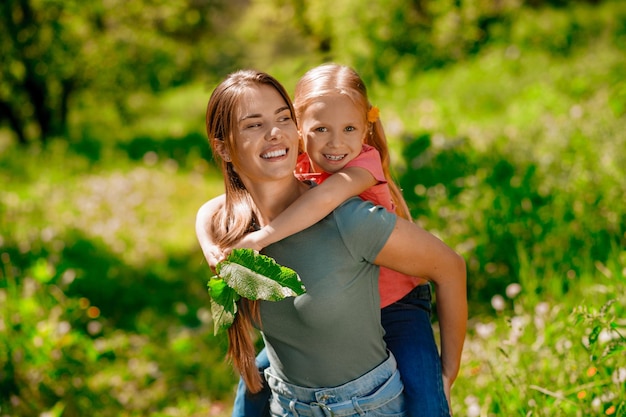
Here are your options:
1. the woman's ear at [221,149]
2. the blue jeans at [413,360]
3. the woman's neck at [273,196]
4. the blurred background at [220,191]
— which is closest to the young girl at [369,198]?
the blue jeans at [413,360]

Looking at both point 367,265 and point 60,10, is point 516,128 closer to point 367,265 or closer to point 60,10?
point 367,265

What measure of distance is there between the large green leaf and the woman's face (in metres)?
0.24

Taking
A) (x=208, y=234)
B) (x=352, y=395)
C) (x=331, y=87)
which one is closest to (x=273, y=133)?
(x=331, y=87)

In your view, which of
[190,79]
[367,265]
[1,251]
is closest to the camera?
[367,265]

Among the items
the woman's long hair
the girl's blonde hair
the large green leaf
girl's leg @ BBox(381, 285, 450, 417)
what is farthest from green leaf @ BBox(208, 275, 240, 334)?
the girl's blonde hair

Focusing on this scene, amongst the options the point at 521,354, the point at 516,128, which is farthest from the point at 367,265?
the point at 516,128

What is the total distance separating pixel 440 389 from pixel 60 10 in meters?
9.95

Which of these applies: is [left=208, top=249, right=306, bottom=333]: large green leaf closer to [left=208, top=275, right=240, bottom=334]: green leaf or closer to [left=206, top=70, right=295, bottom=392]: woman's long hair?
[left=208, top=275, right=240, bottom=334]: green leaf

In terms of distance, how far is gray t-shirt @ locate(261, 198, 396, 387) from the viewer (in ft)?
5.28

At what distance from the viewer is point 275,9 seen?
22016 millimetres

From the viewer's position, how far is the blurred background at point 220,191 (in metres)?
2.82

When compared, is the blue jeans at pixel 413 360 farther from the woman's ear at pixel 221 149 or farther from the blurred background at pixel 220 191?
the woman's ear at pixel 221 149

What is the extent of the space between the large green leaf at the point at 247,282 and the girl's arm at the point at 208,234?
12 centimetres

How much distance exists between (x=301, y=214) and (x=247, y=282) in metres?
0.22
